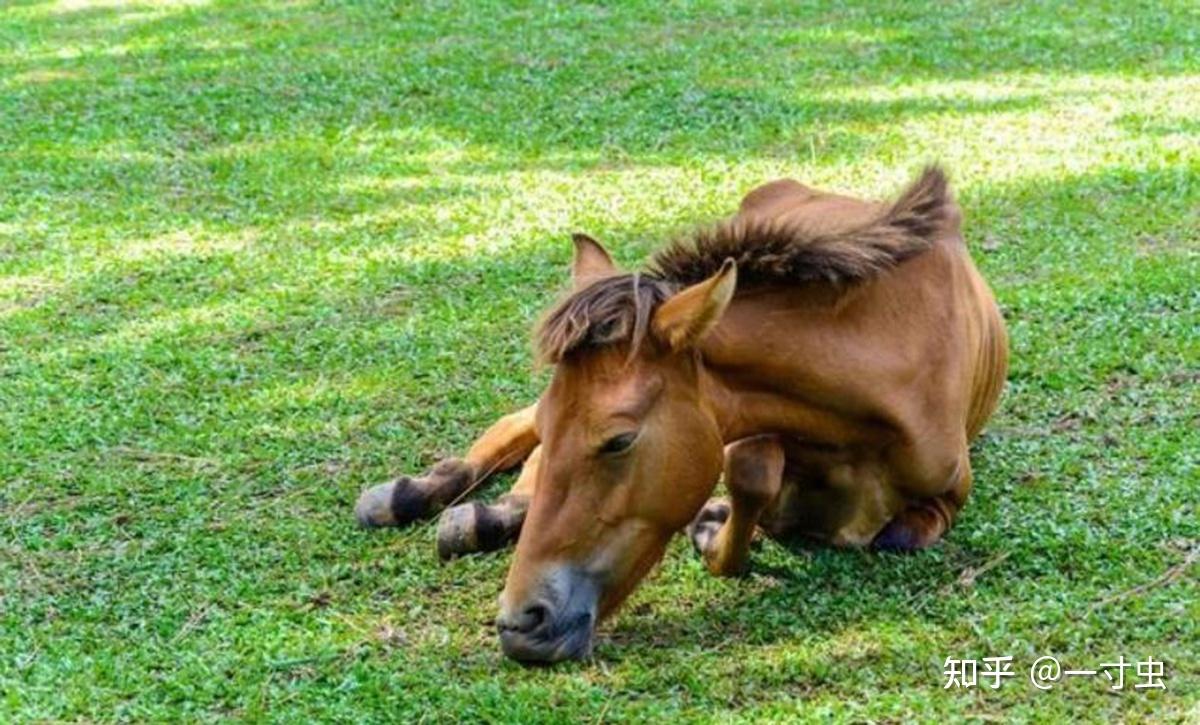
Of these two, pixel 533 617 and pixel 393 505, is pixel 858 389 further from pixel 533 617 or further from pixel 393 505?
pixel 393 505

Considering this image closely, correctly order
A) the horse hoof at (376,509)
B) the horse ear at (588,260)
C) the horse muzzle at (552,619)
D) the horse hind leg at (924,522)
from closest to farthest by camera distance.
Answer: the horse muzzle at (552,619) → the horse ear at (588,260) → the horse hind leg at (924,522) → the horse hoof at (376,509)

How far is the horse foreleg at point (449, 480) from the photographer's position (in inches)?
204

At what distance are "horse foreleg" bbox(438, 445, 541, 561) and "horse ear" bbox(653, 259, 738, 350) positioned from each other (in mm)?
872

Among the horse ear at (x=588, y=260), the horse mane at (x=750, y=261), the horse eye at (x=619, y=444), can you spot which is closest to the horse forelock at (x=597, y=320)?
the horse mane at (x=750, y=261)

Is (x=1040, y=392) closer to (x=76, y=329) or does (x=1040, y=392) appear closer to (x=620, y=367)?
(x=620, y=367)

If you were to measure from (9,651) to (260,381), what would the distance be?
6.42 feet

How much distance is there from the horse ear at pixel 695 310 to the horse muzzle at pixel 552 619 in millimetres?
591

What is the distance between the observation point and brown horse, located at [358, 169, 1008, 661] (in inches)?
164

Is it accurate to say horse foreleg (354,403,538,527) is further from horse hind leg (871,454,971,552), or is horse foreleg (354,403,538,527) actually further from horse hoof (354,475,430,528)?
horse hind leg (871,454,971,552)

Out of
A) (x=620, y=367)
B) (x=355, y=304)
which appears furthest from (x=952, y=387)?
(x=355, y=304)

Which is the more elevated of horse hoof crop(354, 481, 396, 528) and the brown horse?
the brown horse

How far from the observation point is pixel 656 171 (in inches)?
331

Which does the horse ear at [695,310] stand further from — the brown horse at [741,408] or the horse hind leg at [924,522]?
the horse hind leg at [924,522]

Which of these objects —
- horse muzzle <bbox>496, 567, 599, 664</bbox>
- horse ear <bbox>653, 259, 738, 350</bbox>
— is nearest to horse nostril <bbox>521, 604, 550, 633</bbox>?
horse muzzle <bbox>496, 567, 599, 664</bbox>
